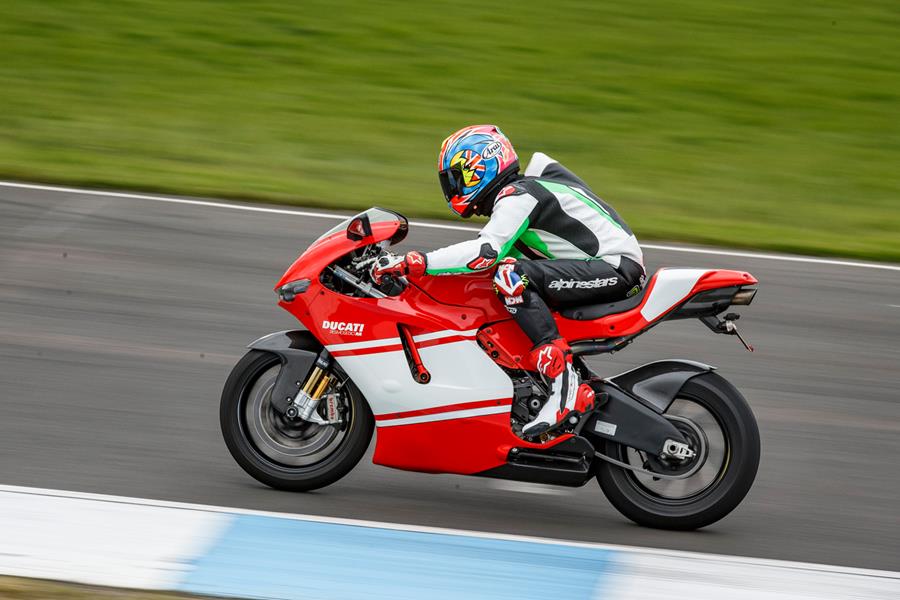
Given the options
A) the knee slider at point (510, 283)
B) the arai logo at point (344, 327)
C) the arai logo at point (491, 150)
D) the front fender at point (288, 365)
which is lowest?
the front fender at point (288, 365)

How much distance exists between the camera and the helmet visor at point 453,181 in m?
6.43

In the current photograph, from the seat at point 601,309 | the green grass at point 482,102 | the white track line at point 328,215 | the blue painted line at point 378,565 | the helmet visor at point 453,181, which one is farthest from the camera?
the green grass at point 482,102

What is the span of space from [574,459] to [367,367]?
1.11 meters

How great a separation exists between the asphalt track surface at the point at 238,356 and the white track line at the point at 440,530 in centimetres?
23

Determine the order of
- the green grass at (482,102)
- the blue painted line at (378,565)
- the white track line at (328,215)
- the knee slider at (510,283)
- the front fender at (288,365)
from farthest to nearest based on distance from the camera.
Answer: the green grass at (482,102) → the white track line at (328,215) → the front fender at (288,365) → the knee slider at (510,283) → the blue painted line at (378,565)

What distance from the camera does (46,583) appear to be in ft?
17.2

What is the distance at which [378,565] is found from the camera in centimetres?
562

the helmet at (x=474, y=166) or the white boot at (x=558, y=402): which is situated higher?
the helmet at (x=474, y=166)

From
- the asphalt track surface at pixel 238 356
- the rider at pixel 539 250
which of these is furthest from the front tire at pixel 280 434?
the rider at pixel 539 250

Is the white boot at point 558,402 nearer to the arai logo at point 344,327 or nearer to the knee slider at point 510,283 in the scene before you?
the knee slider at point 510,283

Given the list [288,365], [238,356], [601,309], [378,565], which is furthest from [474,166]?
[238,356]

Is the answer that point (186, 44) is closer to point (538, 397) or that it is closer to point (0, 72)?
point (0, 72)

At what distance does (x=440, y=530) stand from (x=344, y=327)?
111cm

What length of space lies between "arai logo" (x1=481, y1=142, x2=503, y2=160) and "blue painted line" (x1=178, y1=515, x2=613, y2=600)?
1.83 m
